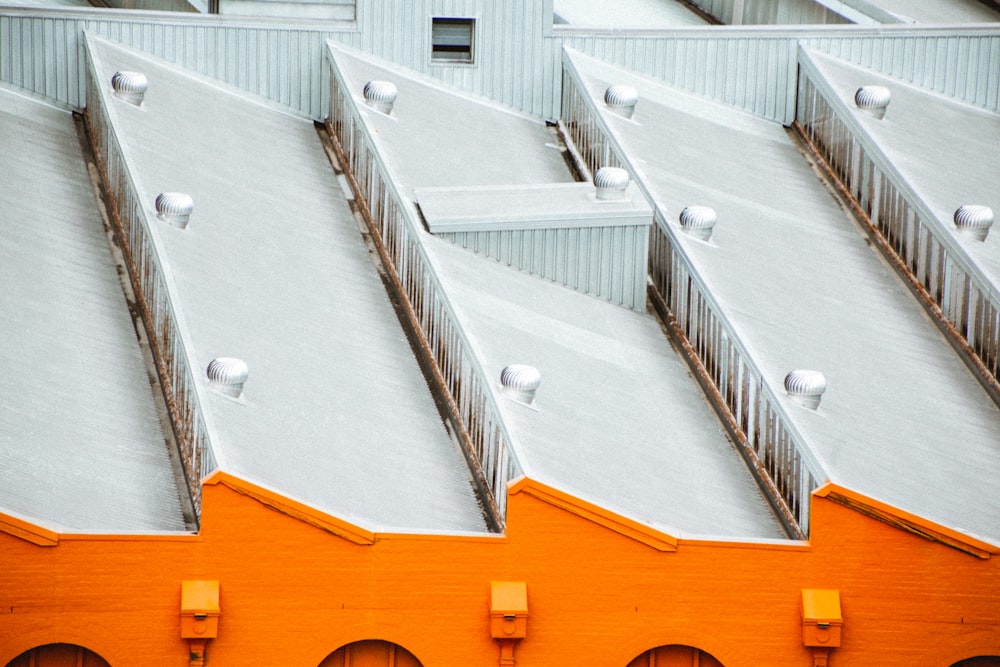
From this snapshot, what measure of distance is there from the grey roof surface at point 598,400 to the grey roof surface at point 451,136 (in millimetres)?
135

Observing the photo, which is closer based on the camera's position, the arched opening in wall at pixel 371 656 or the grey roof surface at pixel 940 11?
the arched opening in wall at pixel 371 656

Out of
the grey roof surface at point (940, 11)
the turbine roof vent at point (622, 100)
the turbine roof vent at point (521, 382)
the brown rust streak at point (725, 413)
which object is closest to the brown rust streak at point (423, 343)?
the turbine roof vent at point (521, 382)

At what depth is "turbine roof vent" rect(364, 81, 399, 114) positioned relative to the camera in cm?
4816

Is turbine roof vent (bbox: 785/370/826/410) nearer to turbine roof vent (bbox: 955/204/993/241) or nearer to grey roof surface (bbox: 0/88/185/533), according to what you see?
turbine roof vent (bbox: 955/204/993/241)

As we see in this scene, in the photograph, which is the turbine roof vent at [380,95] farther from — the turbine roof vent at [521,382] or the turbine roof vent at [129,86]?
the turbine roof vent at [521,382]

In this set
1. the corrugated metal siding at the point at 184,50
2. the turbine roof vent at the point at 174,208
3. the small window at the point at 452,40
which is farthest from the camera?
the small window at the point at 452,40

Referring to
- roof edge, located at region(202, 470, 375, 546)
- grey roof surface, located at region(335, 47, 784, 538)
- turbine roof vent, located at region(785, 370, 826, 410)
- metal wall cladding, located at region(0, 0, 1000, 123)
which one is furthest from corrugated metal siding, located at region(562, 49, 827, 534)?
roof edge, located at region(202, 470, 375, 546)

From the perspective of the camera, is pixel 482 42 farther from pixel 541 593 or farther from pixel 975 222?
pixel 541 593

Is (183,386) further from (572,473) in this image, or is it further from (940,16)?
(940,16)

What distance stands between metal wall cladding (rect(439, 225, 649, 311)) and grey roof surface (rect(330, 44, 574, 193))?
9.58 feet

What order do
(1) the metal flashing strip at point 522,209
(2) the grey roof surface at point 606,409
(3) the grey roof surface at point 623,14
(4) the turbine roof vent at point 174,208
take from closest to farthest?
1. (2) the grey roof surface at point 606,409
2. (4) the turbine roof vent at point 174,208
3. (1) the metal flashing strip at point 522,209
4. (3) the grey roof surface at point 623,14

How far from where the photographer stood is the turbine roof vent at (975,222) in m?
43.2

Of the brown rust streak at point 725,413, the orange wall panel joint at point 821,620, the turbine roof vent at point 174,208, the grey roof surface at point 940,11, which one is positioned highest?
the grey roof surface at point 940,11

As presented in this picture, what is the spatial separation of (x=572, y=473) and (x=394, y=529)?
3.71 meters
